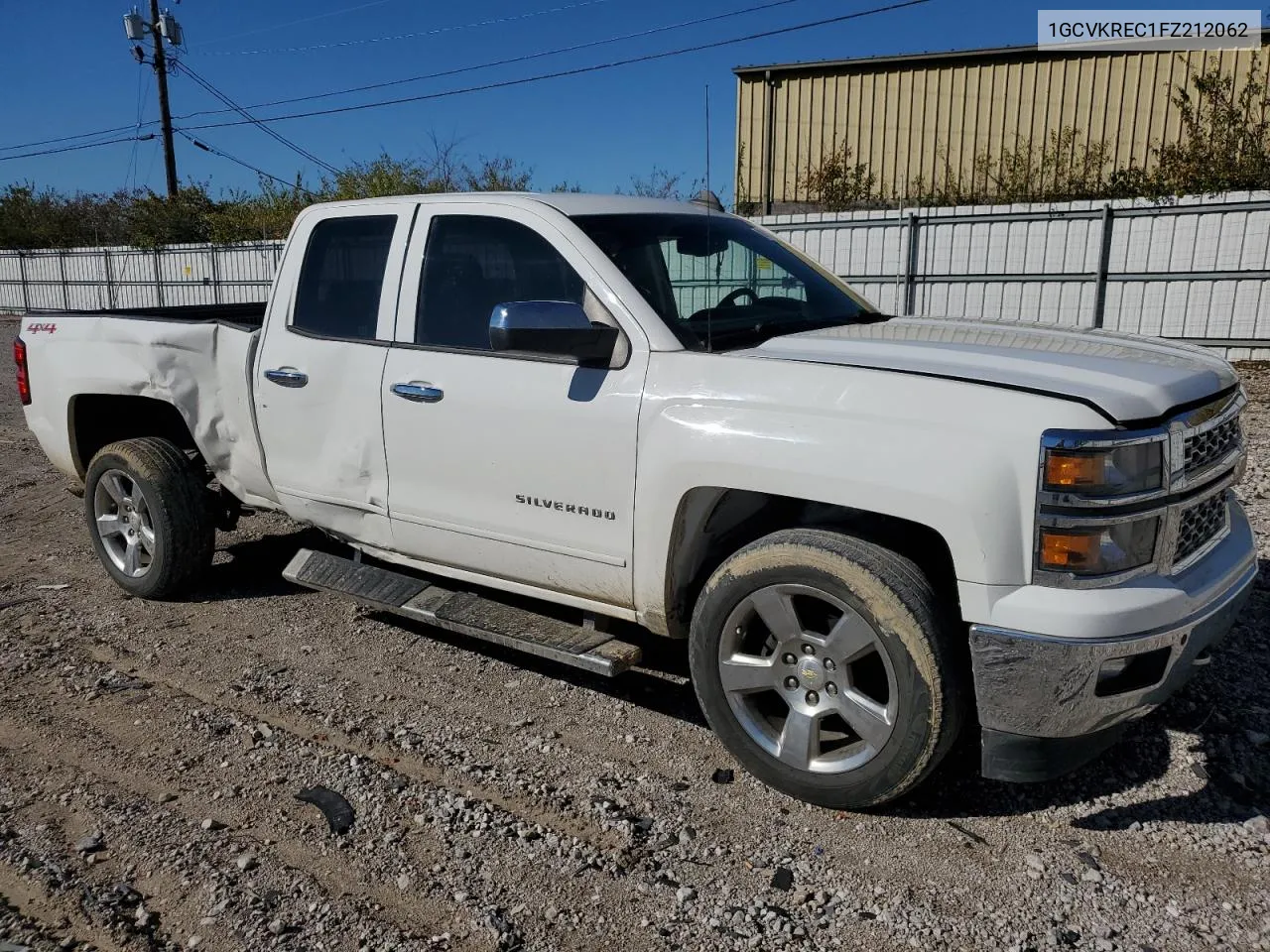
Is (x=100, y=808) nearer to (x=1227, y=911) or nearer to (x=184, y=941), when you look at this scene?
(x=184, y=941)

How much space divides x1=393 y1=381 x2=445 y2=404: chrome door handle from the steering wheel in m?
1.15

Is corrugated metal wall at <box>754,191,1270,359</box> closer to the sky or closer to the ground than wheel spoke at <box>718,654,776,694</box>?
closer to the sky

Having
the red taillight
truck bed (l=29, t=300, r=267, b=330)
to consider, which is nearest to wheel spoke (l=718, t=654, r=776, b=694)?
truck bed (l=29, t=300, r=267, b=330)

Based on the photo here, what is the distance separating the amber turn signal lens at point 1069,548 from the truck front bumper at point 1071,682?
8 cm

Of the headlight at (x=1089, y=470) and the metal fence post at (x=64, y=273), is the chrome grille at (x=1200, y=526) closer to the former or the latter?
the headlight at (x=1089, y=470)

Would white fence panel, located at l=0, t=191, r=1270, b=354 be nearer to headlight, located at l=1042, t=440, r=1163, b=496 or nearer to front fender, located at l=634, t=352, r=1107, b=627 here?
front fender, located at l=634, t=352, r=1107, b=627

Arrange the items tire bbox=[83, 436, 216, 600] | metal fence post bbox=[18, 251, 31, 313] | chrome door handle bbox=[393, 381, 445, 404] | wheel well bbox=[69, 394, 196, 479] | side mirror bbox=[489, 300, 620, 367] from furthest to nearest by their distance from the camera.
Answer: metal fence post bbox=[18, 251, 31, 313] < wheel well bbox=[69, 394, 196, 479] < tire bbox=[83, 436, 216, 600] < chrome door handle bbox=[393, 381, 445, 404] < side mirror bbox=[489, 300, 620, 367]

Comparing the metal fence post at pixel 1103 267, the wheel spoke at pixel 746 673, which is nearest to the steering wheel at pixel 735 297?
the wheel spoke at pixel 746 673

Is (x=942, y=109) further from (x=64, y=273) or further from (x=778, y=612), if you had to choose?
(x=64, y=273)

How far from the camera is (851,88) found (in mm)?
21953

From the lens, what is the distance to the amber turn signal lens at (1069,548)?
272 cm

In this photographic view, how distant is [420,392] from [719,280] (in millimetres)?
1284

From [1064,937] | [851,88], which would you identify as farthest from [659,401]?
[851,88]

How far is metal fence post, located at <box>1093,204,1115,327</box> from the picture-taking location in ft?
44.7
